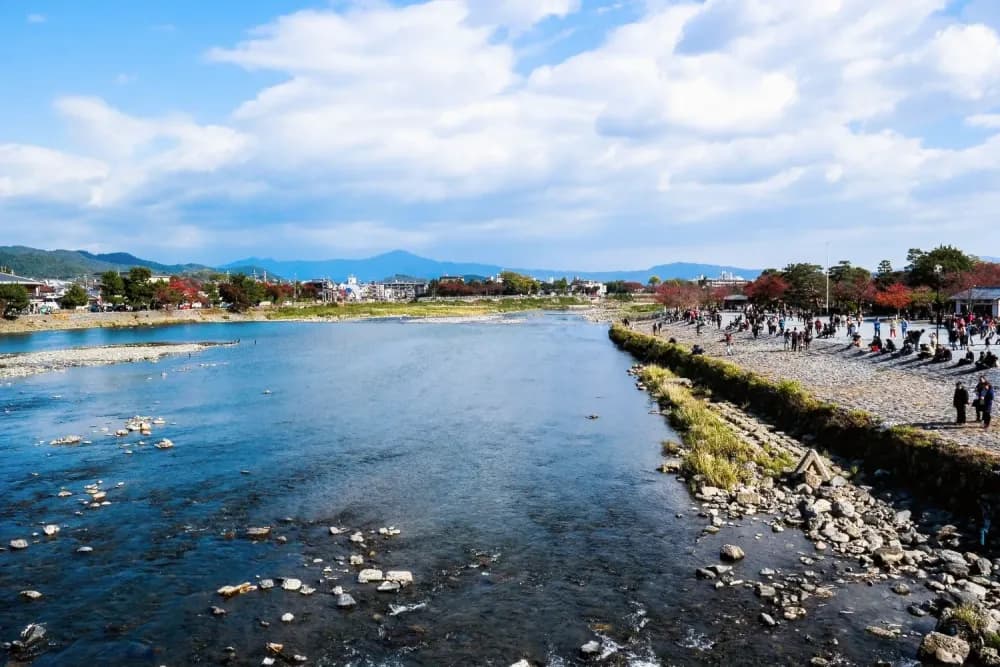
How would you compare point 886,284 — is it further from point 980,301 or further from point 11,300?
point 11,300

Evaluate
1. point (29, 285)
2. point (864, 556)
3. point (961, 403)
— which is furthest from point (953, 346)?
point (29, 285)

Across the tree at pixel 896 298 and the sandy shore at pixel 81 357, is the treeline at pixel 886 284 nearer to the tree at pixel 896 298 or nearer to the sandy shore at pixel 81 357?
the tree at pixel 896 298

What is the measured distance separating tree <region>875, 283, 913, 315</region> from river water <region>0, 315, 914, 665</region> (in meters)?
47.0

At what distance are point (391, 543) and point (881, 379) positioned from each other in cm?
2224

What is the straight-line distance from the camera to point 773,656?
9.71 m

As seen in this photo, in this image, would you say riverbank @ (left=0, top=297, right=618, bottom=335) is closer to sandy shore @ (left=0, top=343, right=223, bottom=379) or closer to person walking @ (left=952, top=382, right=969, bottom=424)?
sandy shore @ (left=0, top=343, right=223, bottom=379)

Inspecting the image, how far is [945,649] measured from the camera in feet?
30.8

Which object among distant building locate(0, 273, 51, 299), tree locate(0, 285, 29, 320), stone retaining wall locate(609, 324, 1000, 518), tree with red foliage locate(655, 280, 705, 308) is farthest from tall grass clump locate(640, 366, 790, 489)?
distant building locate(0, 273, 51, 299)

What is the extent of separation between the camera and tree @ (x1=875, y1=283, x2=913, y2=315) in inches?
2505

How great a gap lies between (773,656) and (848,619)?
1.81m

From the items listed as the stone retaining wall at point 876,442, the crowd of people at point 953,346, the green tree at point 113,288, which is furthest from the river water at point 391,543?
the green tree at point 113,288

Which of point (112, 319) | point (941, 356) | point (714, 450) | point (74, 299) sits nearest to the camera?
point (714, 450)

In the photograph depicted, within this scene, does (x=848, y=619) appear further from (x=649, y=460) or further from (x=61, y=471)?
(x=61, y=471)

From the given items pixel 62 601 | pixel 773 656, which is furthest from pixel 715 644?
pixel 62 601
